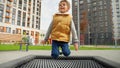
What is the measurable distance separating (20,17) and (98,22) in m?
25.3

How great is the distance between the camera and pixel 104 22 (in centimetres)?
5938

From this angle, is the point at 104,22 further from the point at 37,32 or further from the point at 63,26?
the point at 63,26

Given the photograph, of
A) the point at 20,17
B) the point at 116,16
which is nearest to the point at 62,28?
the point at 20,17

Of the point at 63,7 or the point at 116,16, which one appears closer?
the point at 63,7

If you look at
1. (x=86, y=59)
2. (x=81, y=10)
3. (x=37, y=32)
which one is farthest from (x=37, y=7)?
(x=86, y=59)

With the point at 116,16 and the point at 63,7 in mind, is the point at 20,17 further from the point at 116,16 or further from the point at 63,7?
the point at 63,7

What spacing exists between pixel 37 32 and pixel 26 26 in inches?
226

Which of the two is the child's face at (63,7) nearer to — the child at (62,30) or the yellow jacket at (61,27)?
the child at (62,30)

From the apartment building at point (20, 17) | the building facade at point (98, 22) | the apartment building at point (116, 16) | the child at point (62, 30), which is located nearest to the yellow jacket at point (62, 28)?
the child at point (62, 30)

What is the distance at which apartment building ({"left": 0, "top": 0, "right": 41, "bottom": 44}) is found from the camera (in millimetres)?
42622

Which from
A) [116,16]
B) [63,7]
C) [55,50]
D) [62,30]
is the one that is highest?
[116,16]

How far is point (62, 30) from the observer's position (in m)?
4.17

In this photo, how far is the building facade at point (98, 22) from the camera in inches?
2329

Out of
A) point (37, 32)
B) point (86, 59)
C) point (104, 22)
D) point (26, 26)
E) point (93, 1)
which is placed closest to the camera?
point (86, 59)
